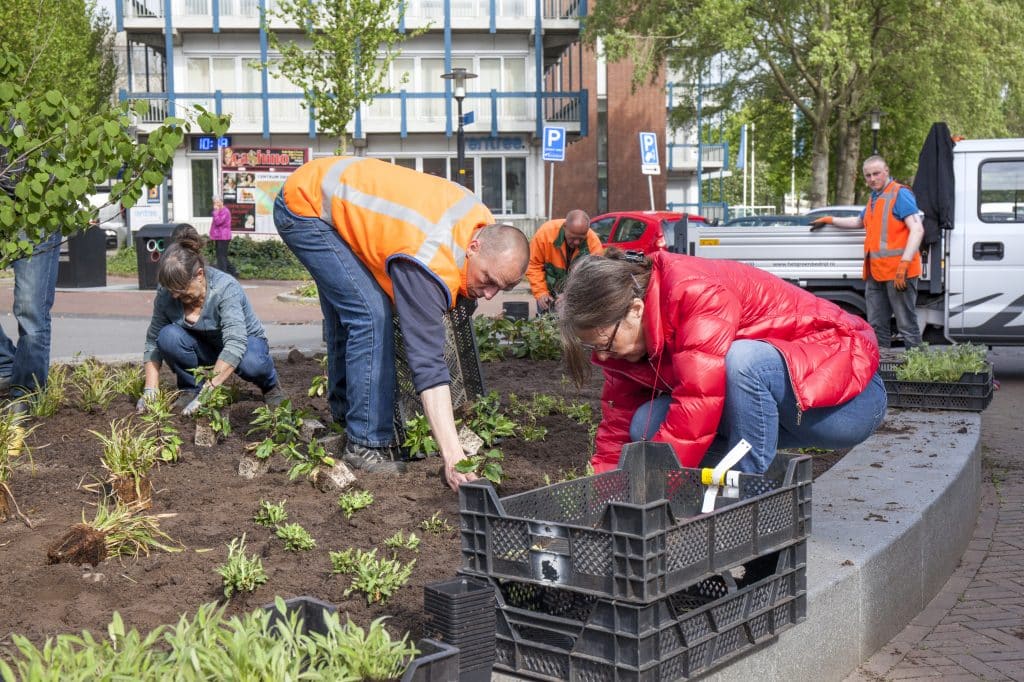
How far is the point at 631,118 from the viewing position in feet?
159

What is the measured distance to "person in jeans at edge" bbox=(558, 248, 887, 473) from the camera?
3713 millimetres

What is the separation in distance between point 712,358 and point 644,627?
1192mm

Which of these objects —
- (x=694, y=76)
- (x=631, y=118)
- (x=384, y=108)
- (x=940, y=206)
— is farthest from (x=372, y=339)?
(x=631, y=118)

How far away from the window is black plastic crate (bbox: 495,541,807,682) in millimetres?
8655

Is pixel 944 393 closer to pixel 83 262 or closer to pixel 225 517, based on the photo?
pixel 225 517

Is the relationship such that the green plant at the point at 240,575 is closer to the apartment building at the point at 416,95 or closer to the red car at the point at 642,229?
the red car at the point at 642,229

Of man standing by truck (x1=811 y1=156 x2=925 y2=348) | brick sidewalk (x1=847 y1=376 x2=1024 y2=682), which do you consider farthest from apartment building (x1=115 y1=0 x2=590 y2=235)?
brick sidewalk (x1=847 y1=376 x2=1024 y2=682)

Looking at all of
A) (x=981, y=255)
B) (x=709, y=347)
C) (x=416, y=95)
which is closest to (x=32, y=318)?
(x=709, y=347)

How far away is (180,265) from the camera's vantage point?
6.05 meters

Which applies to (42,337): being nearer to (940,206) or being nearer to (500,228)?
(500,228)

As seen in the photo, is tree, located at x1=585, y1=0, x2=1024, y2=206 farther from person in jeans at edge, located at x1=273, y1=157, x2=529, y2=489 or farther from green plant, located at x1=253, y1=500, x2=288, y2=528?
green plant, located at x1=253, y1=500, x2=288, y2=528

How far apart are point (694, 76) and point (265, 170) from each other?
15.5 m

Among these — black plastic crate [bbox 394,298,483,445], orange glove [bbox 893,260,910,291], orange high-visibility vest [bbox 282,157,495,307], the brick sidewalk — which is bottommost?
the brick sidewalk

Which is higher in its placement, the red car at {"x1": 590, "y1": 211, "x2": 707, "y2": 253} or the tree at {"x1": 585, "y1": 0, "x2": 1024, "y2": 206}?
the tree at {"x1": 585, "y1": 0, "x2": 1024, "y2": 206}
